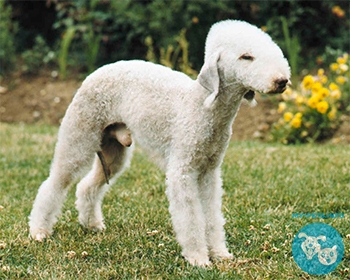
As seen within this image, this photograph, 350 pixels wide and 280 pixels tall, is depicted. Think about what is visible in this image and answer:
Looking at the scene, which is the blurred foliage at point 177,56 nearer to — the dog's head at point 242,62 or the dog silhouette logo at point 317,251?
the dog's head at point 242,62

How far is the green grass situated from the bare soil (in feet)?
4.61

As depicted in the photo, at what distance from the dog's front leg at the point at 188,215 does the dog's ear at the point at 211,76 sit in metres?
0.48

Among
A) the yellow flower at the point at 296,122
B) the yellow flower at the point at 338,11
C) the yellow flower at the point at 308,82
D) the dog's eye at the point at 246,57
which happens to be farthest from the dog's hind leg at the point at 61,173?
the yellow flower at the point at 338,11

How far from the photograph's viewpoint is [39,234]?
414 cm

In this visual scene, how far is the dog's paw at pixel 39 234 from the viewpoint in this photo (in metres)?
4.09

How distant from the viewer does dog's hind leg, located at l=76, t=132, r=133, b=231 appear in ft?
14.2

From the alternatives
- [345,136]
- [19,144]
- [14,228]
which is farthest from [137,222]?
[345,136]

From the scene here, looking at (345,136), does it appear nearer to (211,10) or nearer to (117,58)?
(211,10)

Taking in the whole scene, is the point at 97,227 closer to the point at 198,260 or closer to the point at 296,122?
the point at 198,260

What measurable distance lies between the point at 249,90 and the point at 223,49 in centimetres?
30

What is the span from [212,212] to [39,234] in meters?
1.18

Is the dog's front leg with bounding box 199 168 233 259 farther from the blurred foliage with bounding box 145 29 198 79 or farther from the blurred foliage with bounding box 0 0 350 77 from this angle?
the blurred foliage with bounding box 145 29 198 79

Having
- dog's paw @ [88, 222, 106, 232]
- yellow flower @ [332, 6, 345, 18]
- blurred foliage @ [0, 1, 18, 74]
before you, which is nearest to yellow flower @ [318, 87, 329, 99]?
yellow flower @ [332, 6, 345, 18]

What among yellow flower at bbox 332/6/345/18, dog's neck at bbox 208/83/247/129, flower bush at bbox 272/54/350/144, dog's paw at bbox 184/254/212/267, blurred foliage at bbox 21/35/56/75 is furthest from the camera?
blurred foliage at bbox 21/35/56/75
